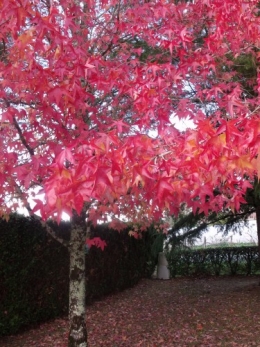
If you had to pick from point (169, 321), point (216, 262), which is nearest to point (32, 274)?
point (169, 321)

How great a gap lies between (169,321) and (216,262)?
22.9 ft

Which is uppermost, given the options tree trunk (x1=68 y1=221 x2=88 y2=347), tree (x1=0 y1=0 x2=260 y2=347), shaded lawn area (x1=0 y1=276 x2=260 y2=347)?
tree (x1=0 y1=0 x2=260 y2=347)

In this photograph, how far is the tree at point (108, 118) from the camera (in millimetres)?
2312

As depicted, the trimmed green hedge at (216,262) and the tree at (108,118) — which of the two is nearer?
the tree at (108,118)

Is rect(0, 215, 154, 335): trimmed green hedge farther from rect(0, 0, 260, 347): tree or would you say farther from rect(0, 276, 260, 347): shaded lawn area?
rect(0, 0, 260, 347): tree

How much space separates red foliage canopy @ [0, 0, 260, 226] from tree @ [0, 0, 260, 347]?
12mm

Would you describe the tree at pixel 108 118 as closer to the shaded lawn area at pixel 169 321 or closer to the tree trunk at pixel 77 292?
the tree trunk at pixel 77 292

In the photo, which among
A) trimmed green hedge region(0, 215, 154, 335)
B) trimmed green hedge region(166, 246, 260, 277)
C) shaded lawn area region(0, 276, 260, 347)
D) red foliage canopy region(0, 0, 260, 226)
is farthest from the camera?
trimmed green hedge region(166, 246, 260, 277)

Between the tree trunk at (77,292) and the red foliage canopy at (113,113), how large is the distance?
14.4 inches

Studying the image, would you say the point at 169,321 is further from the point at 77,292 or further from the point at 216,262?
the point at 216,262

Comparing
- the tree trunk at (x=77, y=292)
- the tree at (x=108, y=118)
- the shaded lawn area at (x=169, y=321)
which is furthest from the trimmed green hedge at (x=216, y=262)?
the tree trunk at (x=77, y=292)

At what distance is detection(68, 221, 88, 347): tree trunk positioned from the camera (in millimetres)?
4758

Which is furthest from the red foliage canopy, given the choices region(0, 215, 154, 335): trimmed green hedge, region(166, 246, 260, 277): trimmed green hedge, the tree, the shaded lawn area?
region(166, 246, 260, 277): trimmed green hedge

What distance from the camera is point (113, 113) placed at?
5082 millimetres
